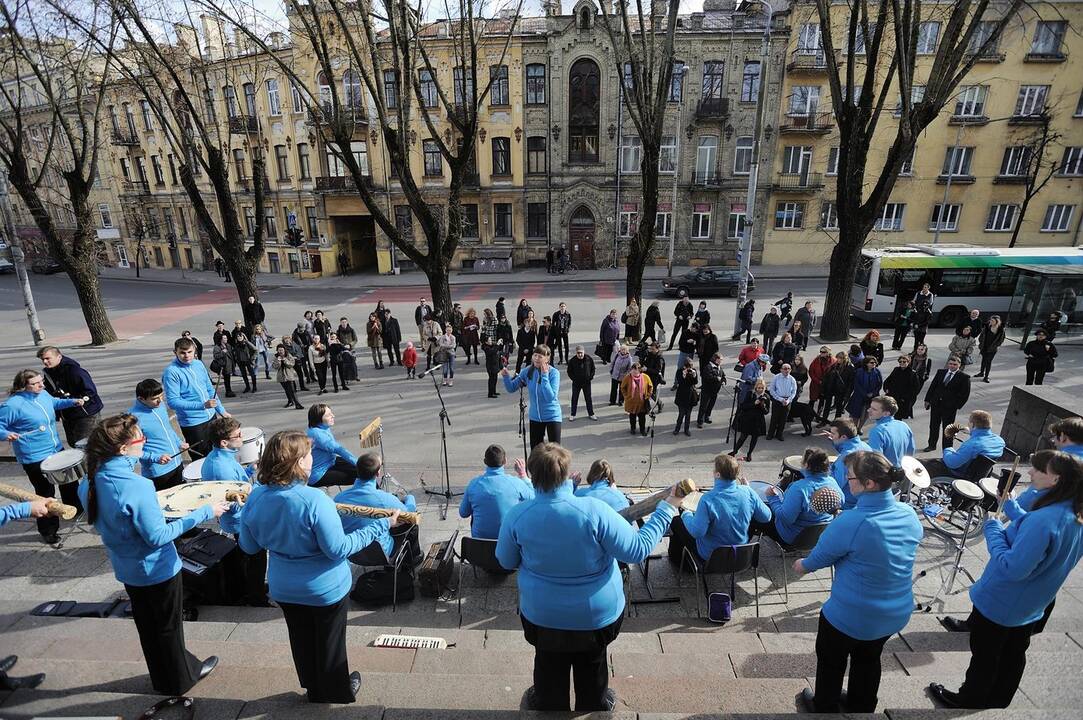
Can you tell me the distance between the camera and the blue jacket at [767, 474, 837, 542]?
16.1ft

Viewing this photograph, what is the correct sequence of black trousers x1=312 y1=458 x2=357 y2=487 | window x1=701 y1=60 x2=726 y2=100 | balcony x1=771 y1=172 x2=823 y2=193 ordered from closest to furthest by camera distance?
1. black trousers x1=312 y1=458 x2=357 y2=487
2. window x1=701 y1=60 x2=726 y2=100
3. balcony x1=771 y1=172 x2=823 y2=193

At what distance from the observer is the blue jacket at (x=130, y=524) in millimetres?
3090

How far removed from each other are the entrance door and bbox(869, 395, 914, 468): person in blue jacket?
25.8 m

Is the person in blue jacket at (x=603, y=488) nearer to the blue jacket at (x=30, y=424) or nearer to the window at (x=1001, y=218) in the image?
the blue jacket at (x=30, y=424)

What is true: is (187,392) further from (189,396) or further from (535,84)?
(535,84)

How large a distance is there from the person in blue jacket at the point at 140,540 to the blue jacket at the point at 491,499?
2223 mm

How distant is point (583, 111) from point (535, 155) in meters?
3.38

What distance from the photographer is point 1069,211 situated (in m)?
29.1

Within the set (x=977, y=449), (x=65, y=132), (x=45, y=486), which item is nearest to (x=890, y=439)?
(x=977, y=449)

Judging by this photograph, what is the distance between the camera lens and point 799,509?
16.3ft

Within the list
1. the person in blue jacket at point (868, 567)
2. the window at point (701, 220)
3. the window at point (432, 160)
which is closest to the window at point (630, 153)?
the window at point (701, 220)

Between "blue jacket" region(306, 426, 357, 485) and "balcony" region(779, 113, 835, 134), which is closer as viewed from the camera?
"blue jacket" region(306, 426, 357, 485)

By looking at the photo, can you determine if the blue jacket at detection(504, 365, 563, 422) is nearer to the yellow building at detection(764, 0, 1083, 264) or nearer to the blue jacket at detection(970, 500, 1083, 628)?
the blue jacket at detection(970, 500, 1083, 628)

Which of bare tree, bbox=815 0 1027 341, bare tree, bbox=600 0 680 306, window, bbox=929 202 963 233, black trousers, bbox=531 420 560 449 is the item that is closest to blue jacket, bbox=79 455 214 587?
black trousers, bbox=531 420 560 449
